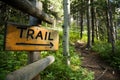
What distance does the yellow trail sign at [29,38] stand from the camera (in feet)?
8.71

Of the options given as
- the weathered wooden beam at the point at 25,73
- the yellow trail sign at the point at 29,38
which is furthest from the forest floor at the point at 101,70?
the weathered wooden beam at the point at 25,73

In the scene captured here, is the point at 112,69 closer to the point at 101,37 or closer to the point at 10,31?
the point at 10,31

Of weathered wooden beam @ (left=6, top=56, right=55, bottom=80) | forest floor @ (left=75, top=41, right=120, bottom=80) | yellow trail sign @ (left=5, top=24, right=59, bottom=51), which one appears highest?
yellow trail sign @ (left=5, top=24, right=59, bottom=51)

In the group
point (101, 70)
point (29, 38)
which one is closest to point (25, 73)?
point (29, 38)

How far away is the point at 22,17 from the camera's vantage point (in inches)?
517

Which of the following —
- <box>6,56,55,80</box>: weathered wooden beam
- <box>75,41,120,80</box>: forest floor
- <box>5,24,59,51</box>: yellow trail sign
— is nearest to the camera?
<box>6,56,55,80</box>: weathered wooden beam

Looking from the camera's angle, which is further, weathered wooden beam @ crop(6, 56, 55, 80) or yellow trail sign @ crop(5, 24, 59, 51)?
yellow trail sign @ crop(5, 24, 59, 51)

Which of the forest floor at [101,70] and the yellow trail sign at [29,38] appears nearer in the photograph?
the yellow trail sign at [29,38]

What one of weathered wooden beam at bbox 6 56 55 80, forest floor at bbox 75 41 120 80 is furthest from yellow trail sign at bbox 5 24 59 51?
forest floor at bbox 75 41 120 80

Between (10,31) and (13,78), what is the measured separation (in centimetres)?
77

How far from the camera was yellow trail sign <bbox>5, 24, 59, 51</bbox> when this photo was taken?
2654mm

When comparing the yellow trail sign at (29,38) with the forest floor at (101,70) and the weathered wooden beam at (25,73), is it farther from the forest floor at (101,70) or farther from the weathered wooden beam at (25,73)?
the forest floor at (101,70)

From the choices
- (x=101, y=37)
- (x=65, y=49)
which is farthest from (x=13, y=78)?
(x=101, y=37)

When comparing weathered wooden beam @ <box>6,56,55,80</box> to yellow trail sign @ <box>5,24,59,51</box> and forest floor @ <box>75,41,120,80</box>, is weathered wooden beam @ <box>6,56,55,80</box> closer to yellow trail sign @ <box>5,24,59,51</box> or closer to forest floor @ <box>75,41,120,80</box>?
yellow trail sign @ <box>5,24,59,51</box>
